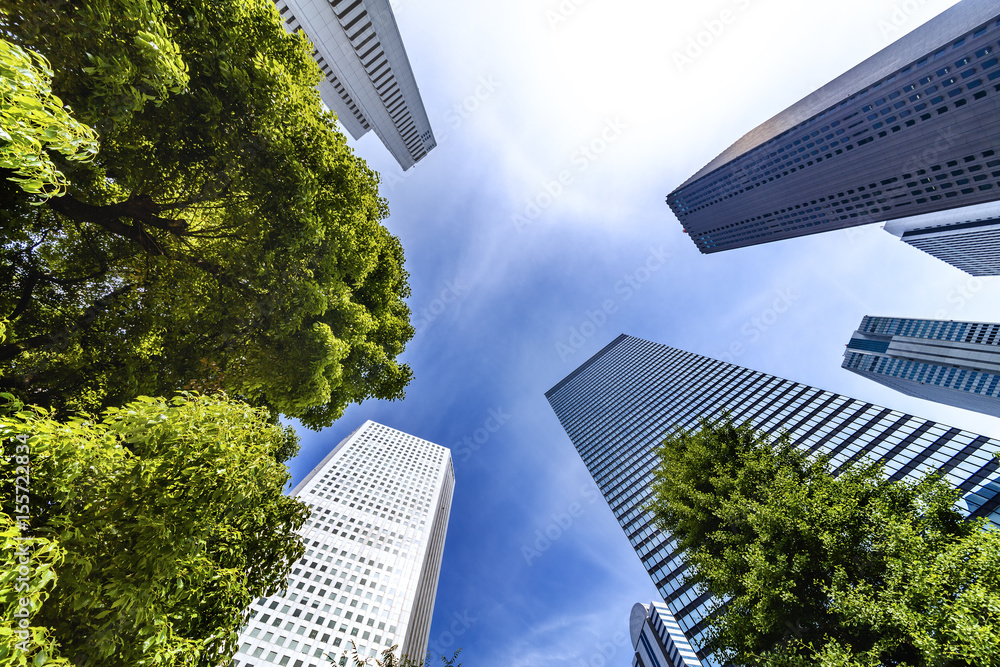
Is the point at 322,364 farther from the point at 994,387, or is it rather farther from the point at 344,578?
the point at 994,387

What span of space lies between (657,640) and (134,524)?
239ft

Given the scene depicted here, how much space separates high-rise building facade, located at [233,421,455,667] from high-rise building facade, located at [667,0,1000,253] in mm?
113904

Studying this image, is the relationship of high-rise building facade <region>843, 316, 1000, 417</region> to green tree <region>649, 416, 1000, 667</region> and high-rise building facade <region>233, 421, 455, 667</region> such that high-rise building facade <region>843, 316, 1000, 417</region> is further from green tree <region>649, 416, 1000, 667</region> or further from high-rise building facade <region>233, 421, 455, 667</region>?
high-rise building facade <region>233, 421, 455, 667</region>

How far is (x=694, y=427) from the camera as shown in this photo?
40.2m

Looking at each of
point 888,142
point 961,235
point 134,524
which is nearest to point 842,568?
point 134,524

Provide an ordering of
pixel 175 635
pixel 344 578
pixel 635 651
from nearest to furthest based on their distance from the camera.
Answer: pixel 175 635 → pixel 344 578 → pixel 635 651

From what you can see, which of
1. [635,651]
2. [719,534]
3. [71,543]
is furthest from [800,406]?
[71,543]

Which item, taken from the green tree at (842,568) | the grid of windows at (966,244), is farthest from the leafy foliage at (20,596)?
the grid of windows at (966,244)

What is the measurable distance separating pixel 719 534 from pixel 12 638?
14.4 m

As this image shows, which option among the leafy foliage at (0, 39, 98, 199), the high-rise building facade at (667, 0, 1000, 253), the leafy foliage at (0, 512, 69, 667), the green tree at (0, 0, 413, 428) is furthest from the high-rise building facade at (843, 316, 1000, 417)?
the leafy foliage at (0, 39, 98, 199)

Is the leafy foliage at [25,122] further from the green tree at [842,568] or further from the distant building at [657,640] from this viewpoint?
the distant building at [657,640]

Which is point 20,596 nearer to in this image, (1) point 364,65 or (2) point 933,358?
(1) point 364,65

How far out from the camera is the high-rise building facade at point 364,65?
1646 inches

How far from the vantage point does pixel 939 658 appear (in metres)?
6.68
